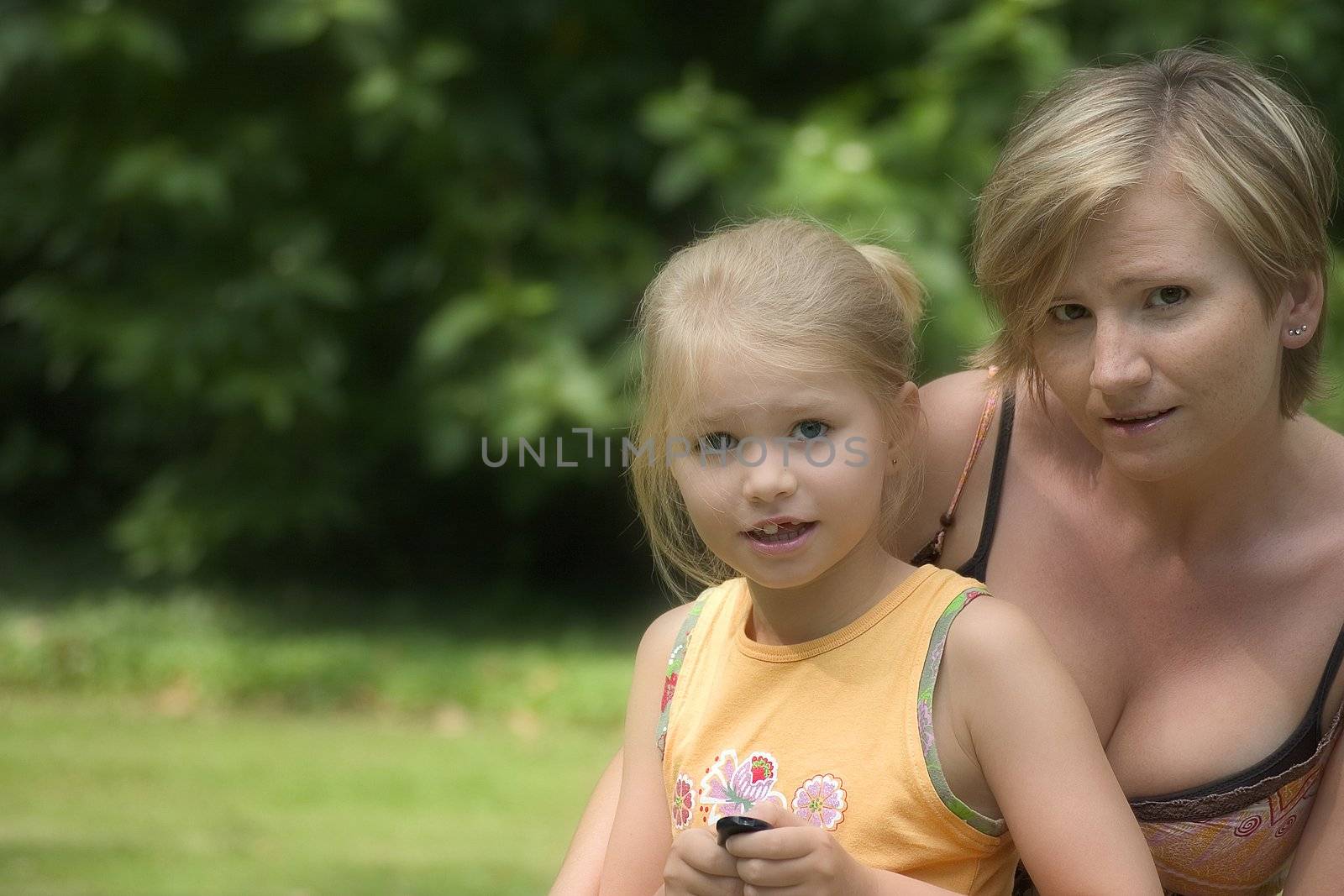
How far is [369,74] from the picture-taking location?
506 cm

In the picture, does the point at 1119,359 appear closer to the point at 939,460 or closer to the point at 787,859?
the point at 939,460

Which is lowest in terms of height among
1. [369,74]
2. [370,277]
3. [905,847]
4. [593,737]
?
[593,737]

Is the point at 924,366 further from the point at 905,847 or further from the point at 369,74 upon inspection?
the point at 905,847

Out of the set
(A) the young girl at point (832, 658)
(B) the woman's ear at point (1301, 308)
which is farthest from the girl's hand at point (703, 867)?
(B) the woman's ear at point (1301, 308)

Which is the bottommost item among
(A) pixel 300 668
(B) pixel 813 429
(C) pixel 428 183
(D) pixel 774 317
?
(A) pixel 300 668

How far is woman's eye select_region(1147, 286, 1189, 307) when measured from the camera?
5.36ft

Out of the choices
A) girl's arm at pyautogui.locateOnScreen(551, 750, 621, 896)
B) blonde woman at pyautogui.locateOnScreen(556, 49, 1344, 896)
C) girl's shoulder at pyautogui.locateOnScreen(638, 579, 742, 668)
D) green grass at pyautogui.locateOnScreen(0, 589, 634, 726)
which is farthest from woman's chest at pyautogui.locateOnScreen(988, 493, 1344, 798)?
green grass at pyautogui.locateOnScreen(0, 589, 634, 726)

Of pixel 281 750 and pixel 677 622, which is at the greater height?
pixel 677 622

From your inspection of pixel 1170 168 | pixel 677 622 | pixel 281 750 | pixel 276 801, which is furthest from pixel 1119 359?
pixel 281 750

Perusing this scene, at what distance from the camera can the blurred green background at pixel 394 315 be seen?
4539 millimetres

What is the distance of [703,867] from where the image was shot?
1.49 metres

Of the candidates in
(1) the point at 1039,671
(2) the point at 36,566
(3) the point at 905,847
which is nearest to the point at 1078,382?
(1) the point at 1039,671

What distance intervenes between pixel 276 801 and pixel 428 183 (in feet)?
7.10

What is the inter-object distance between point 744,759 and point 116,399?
554cm
